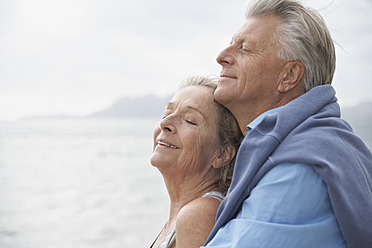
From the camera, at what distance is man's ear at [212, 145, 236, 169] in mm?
1782

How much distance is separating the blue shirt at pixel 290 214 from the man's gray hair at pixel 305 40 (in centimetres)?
49

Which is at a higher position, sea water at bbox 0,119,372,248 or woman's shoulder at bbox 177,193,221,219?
woman's shoulder at bbox 177,193,221,219

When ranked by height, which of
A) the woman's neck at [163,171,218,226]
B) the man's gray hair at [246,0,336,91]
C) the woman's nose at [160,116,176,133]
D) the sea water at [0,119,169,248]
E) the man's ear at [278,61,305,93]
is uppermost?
the man's gray hair at [246,0,336,91]

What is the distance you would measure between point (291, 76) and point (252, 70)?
143 mm

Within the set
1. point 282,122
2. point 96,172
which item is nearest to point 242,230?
point 282,122

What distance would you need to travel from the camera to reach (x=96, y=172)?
727 inches

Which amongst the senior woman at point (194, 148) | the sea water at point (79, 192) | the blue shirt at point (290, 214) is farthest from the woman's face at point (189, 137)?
the sea water at point (79, 192)

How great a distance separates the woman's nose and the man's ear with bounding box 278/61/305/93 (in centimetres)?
47

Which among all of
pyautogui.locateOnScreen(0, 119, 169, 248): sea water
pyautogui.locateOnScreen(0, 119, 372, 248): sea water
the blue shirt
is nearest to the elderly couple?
the blue shirt

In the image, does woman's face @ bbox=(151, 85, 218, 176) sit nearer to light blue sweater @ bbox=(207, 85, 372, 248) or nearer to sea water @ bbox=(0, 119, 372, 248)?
light blue sweater @ bbox=(207, 85, 372, 248)

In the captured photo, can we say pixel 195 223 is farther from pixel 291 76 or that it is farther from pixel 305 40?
pixel 305 40

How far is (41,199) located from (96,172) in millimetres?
4571

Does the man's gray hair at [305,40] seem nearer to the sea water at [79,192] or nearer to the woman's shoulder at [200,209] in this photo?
the woman's shoulder at [200,209]

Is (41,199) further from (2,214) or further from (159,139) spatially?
(159,139)
